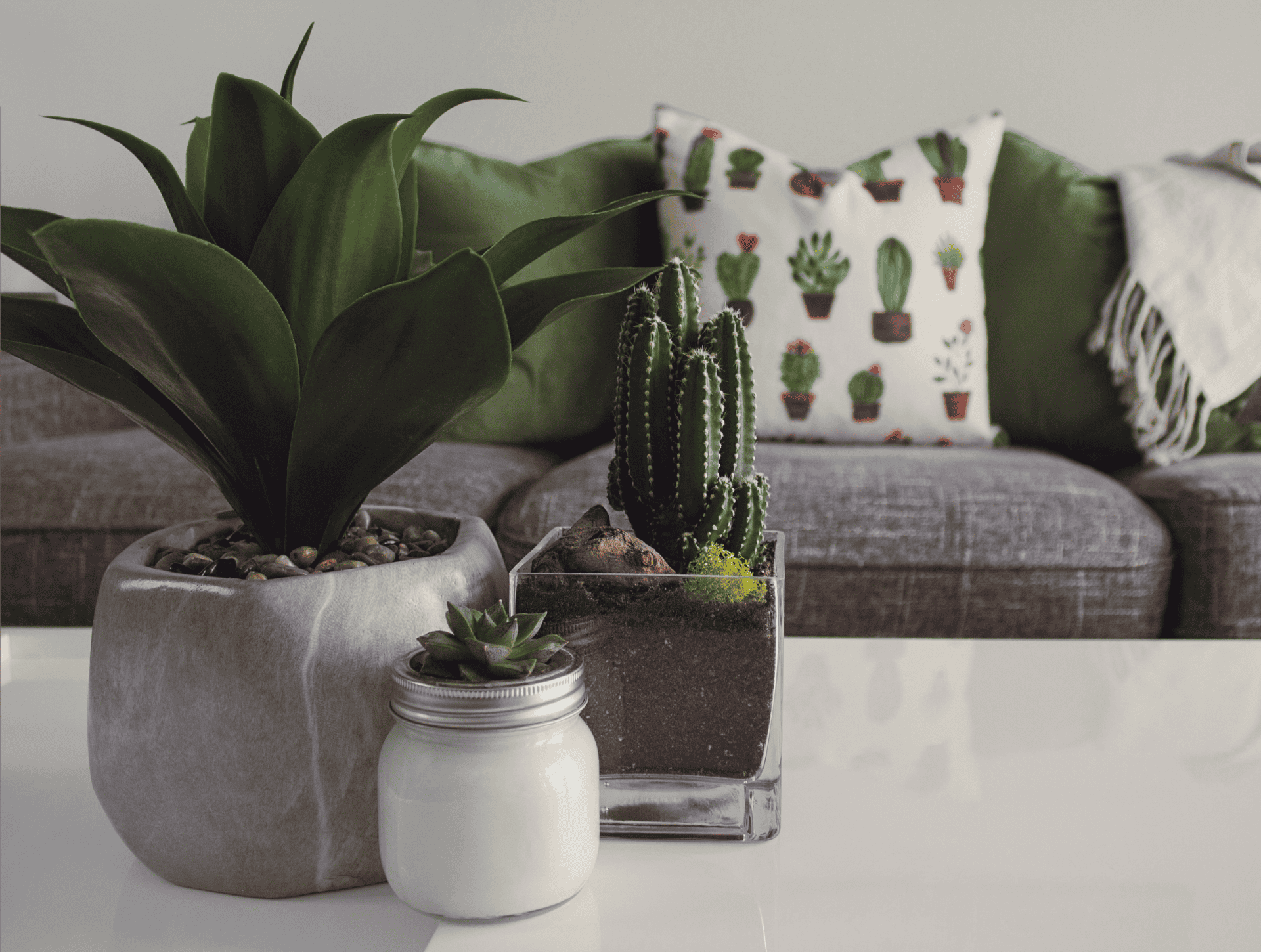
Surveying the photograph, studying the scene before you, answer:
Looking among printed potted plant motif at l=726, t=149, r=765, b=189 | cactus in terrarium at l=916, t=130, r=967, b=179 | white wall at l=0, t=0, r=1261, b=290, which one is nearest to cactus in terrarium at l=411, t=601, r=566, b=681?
printed potted plant motif at l=726, t=149, r=765, b=189

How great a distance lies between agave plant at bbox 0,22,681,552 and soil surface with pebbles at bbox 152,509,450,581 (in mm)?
15

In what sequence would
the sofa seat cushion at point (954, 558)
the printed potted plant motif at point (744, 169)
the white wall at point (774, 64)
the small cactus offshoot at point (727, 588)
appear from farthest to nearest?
1. the white wall at point (774, 64)
2. the printed potted plant motif at point (744, 169)
3. the sofa seat cushion at point (954, 558)
4. the small cactus offshoot at point (727, 588)

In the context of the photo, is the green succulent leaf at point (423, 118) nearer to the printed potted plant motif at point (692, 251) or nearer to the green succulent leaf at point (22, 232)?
the green succulent leaf at point (22, 232)

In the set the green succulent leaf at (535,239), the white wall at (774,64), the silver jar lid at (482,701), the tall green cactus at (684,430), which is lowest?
the silver jar lid at (482,701)

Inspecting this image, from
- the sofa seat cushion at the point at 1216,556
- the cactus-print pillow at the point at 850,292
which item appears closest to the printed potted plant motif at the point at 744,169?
the cactus-print pillow at the point at 850,292

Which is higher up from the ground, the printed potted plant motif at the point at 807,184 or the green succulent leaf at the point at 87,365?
the printed potted plant motif at the point at 807,184

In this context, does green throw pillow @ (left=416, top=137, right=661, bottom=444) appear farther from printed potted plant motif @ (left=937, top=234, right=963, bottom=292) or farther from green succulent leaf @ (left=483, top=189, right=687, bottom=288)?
green succulent leaf @ (left=483, top=189, right=687, bottom=288)

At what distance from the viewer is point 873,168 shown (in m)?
1.67

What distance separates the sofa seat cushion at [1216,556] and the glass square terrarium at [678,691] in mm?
1040

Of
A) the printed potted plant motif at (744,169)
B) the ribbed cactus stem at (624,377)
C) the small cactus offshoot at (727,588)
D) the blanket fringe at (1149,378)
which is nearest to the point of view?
the small cactus offshoot at (727,588)

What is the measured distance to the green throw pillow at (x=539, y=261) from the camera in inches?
66.1

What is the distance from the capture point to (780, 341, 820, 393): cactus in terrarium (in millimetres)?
1595

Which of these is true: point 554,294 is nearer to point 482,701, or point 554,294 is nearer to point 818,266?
point 482,701

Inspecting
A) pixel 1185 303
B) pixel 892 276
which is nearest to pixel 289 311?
pixel 892 276
